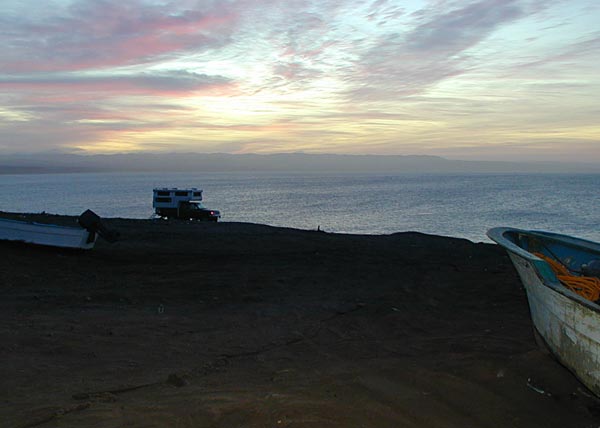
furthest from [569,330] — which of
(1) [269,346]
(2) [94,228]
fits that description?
(2) [94,228]

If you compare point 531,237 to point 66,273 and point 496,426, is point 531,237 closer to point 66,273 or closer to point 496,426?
point 496,426

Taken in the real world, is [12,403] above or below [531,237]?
below

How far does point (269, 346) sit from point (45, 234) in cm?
1015

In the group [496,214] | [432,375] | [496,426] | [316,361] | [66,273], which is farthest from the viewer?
[496,214]

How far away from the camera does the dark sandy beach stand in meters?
5.23

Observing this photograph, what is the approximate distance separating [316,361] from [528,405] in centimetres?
265

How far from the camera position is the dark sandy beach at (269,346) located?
5.23 m

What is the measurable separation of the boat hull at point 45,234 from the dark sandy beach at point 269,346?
33cm

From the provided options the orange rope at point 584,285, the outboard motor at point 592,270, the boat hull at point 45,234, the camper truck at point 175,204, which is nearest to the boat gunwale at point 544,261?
the orange rope at point 584,285

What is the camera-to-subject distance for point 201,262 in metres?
15.0

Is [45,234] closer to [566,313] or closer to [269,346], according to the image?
[269,346]

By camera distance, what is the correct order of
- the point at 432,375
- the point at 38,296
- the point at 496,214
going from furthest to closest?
the point at 496,214
the point at 38,296
the point at 432,375

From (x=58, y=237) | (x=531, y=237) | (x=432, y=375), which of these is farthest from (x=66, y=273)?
(x=531, y=237)

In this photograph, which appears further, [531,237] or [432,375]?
[531,237]
